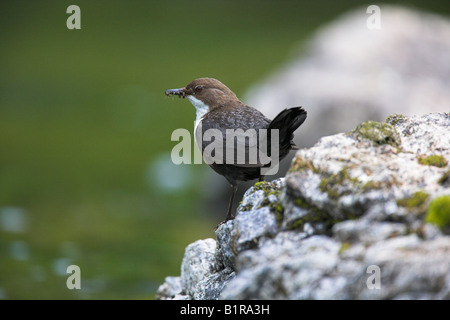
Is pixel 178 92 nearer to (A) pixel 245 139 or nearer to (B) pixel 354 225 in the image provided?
(A) pixel 245 139

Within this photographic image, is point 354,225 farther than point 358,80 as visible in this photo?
No

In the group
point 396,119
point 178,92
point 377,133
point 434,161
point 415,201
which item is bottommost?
point 415,201

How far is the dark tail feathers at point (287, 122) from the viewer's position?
15.2 ft

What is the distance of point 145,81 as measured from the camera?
17.8m

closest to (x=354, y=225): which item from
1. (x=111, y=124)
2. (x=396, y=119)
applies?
(x=396, y=119)

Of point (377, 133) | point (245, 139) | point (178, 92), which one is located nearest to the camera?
point (377, 133)

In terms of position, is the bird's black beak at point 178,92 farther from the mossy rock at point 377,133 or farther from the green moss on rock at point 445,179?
the green moss on rock at point 445,179

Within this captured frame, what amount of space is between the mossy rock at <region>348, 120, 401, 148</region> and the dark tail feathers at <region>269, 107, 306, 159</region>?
866 millimetres

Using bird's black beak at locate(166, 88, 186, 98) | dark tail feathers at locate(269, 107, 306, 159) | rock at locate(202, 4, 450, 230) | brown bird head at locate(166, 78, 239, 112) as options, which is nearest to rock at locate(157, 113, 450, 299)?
dark tail feathers at locate(269, 107, 306, 159)

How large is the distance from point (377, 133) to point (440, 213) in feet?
3.08

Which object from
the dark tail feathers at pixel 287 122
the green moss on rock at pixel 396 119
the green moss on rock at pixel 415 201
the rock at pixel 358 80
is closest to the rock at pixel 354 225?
the green moss on rock at pixel 415 201

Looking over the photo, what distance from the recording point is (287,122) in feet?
15.6

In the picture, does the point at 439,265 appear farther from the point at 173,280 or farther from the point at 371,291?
the point at 173,280

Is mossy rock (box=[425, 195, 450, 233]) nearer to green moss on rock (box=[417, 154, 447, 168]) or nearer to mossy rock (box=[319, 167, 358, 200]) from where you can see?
mossy rock (box=[319, 167, 358, 200])
